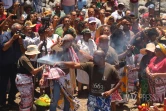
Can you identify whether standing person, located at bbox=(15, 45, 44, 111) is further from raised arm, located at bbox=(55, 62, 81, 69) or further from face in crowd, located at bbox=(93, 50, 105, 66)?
face in crowd, located at bbox=(93, 50, 105, 66)

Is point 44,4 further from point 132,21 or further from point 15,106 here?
point 15,106

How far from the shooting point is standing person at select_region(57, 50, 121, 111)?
6430 millimetres

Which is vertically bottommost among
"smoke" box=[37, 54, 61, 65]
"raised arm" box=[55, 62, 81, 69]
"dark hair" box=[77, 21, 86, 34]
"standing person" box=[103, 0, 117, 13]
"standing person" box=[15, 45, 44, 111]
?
"standing person" box=[15, 45, 44, 111]

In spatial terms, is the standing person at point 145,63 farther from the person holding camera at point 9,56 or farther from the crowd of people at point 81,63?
the person holding camera at point 9,56

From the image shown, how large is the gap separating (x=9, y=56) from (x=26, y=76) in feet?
3.27

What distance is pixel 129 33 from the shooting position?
945 cm

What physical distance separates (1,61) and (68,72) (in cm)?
186

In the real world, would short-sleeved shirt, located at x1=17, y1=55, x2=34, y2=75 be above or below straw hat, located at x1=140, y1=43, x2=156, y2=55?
below

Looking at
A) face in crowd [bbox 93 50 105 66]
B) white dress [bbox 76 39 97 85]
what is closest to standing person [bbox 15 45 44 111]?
face in crowd [bbox 93 50 105 66]

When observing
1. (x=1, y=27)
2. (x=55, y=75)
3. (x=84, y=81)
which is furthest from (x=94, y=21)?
(x=55, y=75)

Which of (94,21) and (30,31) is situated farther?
(94,21)

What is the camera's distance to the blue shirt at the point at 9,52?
8258 millimetres

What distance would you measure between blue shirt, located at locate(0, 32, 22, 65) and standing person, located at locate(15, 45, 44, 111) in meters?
0.80

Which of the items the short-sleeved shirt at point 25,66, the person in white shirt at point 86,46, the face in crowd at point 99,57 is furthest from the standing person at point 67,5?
the face in crowd at point 99,57
